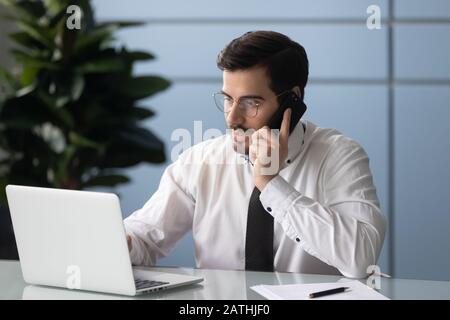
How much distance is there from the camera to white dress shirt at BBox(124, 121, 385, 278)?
5.64ft

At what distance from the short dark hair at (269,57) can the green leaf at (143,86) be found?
1759 millimetres

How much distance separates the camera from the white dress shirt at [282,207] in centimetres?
172

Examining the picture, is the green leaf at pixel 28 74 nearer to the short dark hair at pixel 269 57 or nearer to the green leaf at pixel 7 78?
the green leaf at pixel 7 78

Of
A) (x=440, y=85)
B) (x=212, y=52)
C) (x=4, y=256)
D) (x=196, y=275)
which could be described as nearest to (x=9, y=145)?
(x=4, y=256)

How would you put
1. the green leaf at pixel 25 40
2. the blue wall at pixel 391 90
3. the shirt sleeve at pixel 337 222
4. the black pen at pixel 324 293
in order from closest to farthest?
the black pen at pixel 324 293 → the shirt sleeve at pixel 337 222 → the blue wall at pixel 391 90 → the green leaf at pixel 25 40

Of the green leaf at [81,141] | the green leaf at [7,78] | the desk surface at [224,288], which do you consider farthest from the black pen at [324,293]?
the green leaf at [7,78]

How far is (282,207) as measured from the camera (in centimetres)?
173

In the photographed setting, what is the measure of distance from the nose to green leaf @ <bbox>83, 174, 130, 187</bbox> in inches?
74.8

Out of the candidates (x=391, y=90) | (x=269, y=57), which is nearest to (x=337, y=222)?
(x=269, y=57)

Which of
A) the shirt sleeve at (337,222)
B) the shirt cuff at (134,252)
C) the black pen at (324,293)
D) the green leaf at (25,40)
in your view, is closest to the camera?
the black pen at (324,293)

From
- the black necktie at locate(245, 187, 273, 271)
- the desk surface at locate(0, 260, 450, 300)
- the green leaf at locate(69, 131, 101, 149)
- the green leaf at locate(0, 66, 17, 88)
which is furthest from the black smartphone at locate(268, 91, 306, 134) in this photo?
the green leaf at locate(0, 66, 17, 88)

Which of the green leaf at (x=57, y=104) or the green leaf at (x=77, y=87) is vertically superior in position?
the green leaf at (x=77, y=87)

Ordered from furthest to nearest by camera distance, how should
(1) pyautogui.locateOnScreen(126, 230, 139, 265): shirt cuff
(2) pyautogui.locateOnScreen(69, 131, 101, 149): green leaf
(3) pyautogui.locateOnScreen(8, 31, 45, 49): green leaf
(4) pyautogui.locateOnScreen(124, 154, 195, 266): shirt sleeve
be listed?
(3) pyautogui.locateOnScreen(8, 31, 45, 49): green leaf
(2) pyautogui.locateOnScreen(69, 131, 101, 149): green leaf
(4) pyautogui.locateOnScreen(124, 154, 195, 266): shirt sleeve
(1) pyautogui.locateOnScreen(126, 230, 139, 265): shirt cuff

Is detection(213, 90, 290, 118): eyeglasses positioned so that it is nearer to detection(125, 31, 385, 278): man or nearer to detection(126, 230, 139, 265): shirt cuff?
detection(125, 31, 385, 278): man
